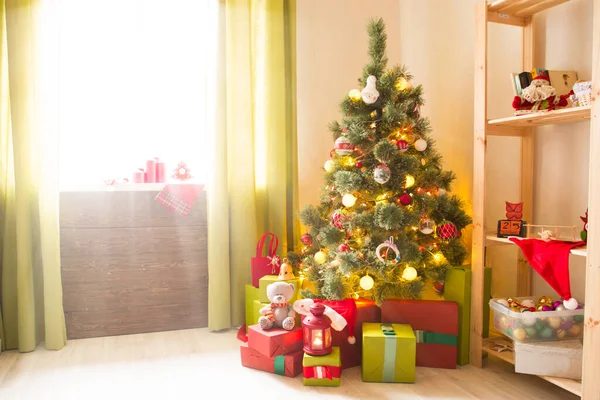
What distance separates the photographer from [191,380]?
2.21m

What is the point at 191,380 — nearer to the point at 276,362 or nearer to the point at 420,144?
the point at 276,362

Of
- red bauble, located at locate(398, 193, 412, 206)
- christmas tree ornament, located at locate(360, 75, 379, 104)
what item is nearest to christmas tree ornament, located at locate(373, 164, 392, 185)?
red bauble, located at locate(398, 193, 412, 206)

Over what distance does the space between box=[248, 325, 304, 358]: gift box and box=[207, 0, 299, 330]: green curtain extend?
0.69 metres

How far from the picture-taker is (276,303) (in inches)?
90.7

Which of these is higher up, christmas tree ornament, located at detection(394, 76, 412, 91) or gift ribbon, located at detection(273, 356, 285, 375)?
christmas tree ornament, located at detection(394, 76, 412, 91)

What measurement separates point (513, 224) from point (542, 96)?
0.58 meters

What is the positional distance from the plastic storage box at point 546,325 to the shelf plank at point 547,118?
797 millimetres

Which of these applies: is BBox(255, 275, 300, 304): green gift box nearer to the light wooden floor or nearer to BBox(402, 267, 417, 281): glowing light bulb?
the light wooden floor

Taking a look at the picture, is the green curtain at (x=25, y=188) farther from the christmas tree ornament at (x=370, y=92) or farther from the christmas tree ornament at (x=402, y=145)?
the christmas tree ornament at (x=402, y=145)

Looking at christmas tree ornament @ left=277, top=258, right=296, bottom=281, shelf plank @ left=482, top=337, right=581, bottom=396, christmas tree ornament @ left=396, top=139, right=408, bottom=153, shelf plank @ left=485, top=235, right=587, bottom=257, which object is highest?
christmas tree ornament @ left=396, top=139, right=408, bottom=153

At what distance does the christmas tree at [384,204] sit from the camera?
2322mm

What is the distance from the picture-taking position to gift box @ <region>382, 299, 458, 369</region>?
2311 mm

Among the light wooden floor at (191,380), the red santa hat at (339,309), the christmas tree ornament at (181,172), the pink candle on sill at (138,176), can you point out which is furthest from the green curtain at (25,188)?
the red santa hat at (339,309)

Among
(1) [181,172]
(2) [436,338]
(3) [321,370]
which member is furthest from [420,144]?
(1) [181,172]
